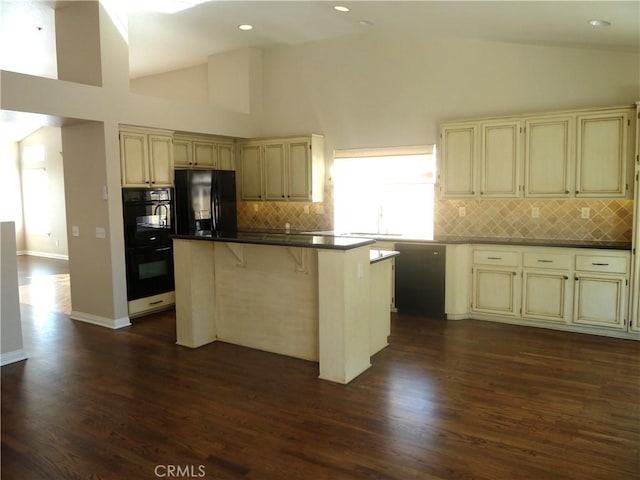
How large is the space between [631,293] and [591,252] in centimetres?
52

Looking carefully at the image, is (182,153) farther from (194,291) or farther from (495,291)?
(495,291)

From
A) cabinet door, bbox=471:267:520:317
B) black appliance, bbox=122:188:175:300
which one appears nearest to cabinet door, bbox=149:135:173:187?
black appliance, bbox=122:188:175:300

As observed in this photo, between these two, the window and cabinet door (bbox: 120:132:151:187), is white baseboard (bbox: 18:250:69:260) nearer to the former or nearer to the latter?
cabinet door (bbox: 120:132:151:187)

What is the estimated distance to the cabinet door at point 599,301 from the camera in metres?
4.68

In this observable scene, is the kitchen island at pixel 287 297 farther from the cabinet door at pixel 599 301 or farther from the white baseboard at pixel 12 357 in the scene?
the cabinet door at pixel 599 301

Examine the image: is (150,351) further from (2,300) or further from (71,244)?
Result: (71,244)

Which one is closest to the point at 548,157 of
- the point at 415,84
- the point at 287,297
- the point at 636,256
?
the point at 636,256

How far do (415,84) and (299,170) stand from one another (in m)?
1.91

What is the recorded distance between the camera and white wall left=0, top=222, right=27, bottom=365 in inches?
167

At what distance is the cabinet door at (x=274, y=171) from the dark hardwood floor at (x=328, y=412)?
287 cm

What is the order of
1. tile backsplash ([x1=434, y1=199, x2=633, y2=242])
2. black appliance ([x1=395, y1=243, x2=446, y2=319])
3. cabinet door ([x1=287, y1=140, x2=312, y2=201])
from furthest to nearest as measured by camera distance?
cabinet door ([x1=287, y1=140, x2=312, y2=201]) → black appliance ([x1=395, y1=243, x2=446, y2=319]) → tile backsplash ([x1=434, y1=199, x2=633, y2=242])

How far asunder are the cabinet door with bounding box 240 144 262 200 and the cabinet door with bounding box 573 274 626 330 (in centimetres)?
438

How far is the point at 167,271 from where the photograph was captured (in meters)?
6.09

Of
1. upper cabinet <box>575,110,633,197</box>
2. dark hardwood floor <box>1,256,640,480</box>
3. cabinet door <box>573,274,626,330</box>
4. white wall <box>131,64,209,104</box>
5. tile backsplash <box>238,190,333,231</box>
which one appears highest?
white wall <box>131,64,209,104</box>
